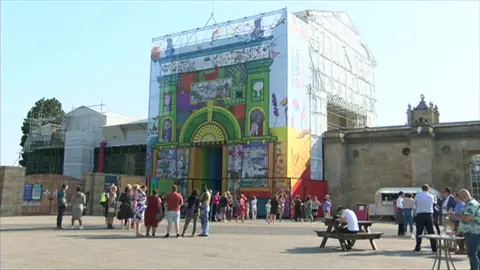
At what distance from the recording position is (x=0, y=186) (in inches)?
1061

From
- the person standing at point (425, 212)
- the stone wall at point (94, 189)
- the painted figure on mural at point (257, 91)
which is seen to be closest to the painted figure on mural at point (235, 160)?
the painted figure on mural at point (257, 91)

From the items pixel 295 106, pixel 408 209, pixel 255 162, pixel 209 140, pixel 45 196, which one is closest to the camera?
pixel 408 209

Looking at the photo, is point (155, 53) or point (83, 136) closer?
point (155, 53)

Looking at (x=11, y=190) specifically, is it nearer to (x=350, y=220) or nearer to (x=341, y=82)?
(x=350, y=220)

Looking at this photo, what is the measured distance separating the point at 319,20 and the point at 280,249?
34.0 meters

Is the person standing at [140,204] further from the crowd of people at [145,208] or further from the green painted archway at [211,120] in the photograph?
the green painted archway at [211,120]

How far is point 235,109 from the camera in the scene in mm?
37062

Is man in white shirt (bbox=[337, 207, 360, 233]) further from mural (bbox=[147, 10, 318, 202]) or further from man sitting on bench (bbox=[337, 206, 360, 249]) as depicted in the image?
mural (bbox=[147, 10, 318, 202])

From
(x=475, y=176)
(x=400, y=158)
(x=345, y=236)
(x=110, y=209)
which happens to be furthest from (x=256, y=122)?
(x=345, y=236)

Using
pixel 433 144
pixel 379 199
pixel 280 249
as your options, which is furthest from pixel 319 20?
pixel 280 249

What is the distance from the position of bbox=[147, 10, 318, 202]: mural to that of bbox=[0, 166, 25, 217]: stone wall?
38.6 feet

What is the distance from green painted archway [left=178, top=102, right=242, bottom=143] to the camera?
121 ft

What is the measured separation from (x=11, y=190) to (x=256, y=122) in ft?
56.3

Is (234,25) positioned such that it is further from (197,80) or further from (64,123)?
(64,123)
